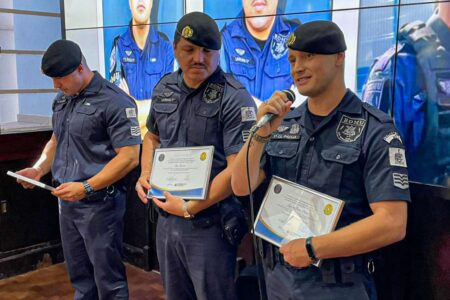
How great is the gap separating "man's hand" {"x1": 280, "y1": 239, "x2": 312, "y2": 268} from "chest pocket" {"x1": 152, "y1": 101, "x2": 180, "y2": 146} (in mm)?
788

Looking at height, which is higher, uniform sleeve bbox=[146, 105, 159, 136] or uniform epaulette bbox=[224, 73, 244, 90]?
uniform epaulette bbox=[224, 73, 244, 90]

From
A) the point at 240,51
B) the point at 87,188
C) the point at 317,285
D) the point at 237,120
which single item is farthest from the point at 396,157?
the point at 87,188

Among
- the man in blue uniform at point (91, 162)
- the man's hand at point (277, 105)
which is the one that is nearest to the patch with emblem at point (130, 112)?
the man in blue uniform at point (91, 162)

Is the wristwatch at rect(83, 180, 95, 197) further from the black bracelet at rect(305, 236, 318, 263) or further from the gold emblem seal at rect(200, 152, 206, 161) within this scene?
the black bracelet at rect(305, 236, 318, 263)

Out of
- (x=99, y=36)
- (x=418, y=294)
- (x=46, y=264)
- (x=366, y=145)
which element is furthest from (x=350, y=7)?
(x=46, y=264)

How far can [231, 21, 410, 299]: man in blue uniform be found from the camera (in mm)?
1323

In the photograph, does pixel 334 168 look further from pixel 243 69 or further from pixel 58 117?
pixel 58 117

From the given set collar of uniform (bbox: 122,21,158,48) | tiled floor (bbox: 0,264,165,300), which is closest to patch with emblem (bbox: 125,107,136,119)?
collar of uniform (bbox: 122,21,158,48)

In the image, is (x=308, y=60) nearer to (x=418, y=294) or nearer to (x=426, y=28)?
(x=426, y=28)

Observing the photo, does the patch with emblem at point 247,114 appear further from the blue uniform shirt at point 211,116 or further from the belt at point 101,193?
the belt at point 101,193

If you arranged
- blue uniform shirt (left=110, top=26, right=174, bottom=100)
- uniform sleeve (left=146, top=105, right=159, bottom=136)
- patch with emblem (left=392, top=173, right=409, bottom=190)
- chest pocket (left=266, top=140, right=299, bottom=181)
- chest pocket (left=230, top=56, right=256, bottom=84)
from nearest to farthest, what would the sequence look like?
patch with emblem (left=392, top=173, right=409, bottom=190) → chest pocket (left=266, top=140, right=299, bottom=181) → uniform sleeve (left=146, top=105, right=159, bottom=136) → chest pocket (left=230, top=56, right=256, bottom=84) → blue uniform shirt (left=110, top=26, right=174, bottom=100)

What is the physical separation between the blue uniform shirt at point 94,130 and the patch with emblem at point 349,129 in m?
1.19

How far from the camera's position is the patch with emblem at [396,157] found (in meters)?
1.34

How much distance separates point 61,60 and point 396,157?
1605mm
